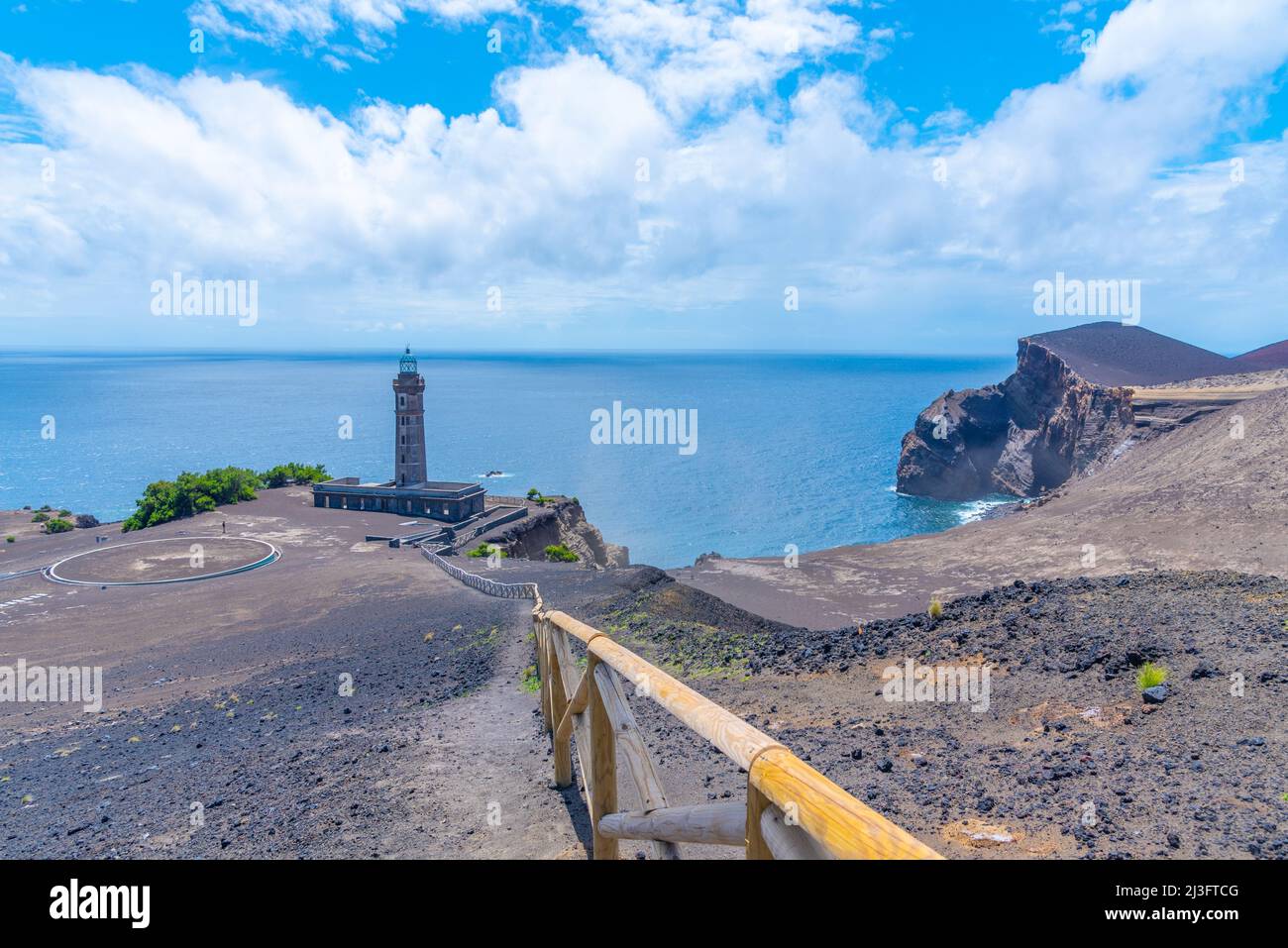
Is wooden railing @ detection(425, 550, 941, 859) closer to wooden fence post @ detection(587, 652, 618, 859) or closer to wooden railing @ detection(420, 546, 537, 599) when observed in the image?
wooden fence post @ detection(587, 652, 618, 859)

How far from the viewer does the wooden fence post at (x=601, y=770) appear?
4.51m

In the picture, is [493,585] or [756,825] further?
[493,585]

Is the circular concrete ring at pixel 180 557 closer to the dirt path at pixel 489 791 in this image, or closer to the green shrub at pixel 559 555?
the green shrub at pixel 559 555

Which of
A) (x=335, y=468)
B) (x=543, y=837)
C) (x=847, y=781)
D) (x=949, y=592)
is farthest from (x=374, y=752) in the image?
(x=335, y=468)

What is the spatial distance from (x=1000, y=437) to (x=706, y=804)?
101831 mm

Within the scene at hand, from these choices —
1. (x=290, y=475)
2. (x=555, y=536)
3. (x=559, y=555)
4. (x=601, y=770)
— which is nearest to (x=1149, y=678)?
(x=601, y=770)

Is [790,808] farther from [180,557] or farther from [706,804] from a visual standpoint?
[180,557]

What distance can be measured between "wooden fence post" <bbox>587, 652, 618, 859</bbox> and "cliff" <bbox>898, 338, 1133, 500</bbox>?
8904 centimetres

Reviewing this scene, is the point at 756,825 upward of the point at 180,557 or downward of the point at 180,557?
upward

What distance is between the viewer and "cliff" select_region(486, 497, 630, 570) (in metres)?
43.0

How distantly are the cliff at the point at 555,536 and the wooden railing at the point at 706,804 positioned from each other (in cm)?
3593

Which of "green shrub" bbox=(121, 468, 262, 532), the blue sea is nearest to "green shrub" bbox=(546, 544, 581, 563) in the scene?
"green shrub" bbox=(121, 468, 262, 532)

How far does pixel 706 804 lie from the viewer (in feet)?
12.0

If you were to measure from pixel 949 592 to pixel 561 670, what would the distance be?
33.2 meters
